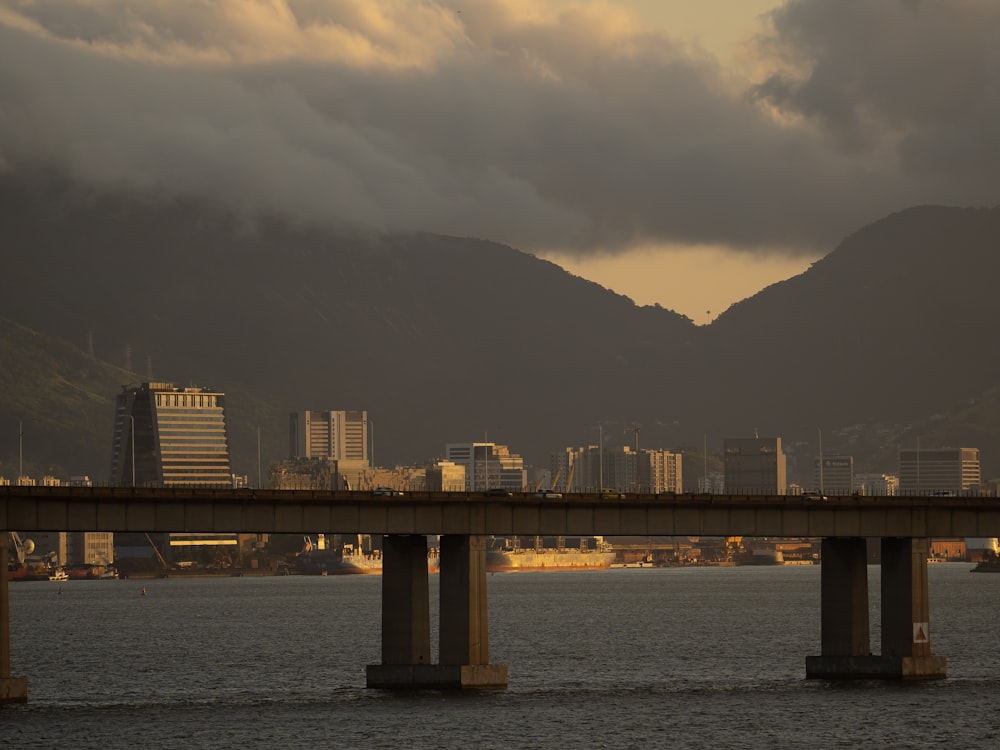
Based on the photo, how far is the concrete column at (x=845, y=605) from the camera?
456 feet

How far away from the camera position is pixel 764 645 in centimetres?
19850

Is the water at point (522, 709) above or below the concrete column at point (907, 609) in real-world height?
below

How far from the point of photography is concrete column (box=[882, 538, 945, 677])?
137 m

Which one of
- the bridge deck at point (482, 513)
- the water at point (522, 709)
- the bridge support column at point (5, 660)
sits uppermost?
the bridge deck at point (482, 513)

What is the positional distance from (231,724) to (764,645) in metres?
92.6

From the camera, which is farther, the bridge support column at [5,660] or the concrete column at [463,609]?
the concrete column at [463,609]

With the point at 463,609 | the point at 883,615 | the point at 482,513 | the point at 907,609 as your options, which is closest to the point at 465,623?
the point at 463,609

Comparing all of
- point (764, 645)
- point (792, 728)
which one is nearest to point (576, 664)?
point (764, 645)

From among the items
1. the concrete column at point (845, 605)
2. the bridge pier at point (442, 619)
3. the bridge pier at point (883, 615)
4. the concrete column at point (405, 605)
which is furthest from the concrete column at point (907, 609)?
the concrete column at point (405, 605)

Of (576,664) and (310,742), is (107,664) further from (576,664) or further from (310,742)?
(310,742)

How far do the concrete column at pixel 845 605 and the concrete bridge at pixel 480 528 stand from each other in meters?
0.10

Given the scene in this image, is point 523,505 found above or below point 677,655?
above

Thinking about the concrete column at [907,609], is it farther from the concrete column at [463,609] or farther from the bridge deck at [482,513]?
the concrete column at [463,609]

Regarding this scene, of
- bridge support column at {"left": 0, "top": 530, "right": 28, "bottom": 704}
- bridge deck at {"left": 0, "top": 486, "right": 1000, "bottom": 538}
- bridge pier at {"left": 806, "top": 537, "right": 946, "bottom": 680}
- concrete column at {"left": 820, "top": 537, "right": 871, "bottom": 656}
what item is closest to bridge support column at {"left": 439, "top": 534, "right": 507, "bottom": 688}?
bridge deck at {"left": 0, "top": 486, "right": 1000, "bottom": 538}
